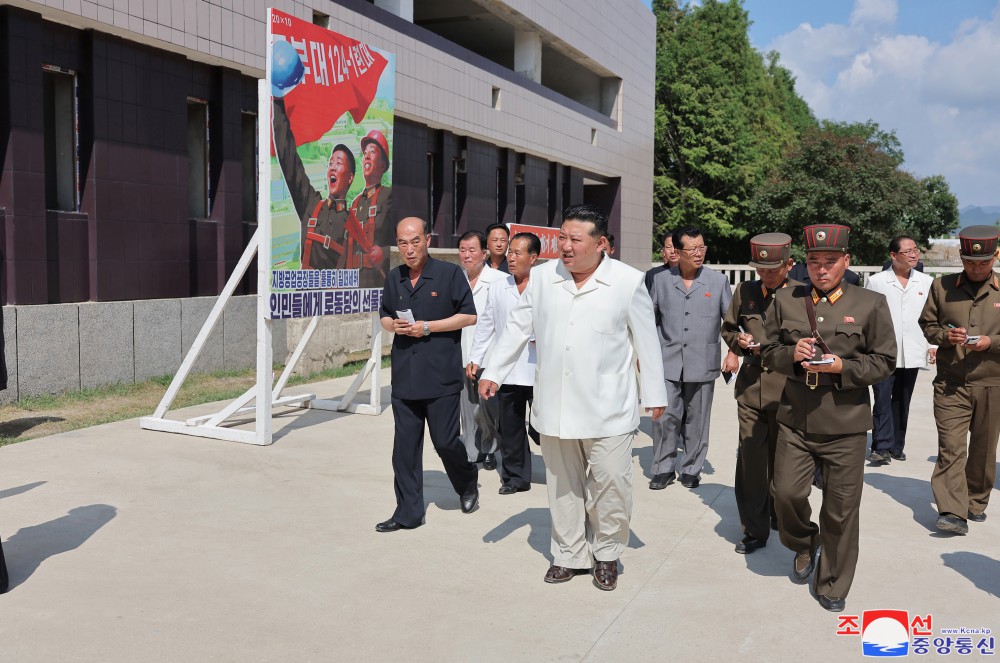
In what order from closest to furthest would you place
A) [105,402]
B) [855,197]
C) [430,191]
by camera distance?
[105,402], [430,191], [855,197]

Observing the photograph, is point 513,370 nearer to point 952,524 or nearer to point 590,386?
point 590,386

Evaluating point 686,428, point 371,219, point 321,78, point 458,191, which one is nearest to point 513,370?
point 686,428

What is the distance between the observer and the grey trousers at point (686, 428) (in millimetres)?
7426

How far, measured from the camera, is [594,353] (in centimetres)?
501

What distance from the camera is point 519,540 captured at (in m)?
5.95

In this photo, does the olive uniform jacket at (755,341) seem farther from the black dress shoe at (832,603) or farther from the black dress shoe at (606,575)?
the black dress shoe at (606,575)

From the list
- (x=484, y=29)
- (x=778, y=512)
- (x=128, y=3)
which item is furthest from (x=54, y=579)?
(x=484, y=29)

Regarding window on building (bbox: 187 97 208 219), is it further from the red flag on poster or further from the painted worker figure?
the red flag on poster

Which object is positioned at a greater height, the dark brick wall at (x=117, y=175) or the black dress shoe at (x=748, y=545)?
the dark brick wall at (x=117, y=175)

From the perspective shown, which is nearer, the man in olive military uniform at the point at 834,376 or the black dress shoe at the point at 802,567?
the man in olive military uniform at the point at 834,376

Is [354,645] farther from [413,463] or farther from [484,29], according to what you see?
[484,29]

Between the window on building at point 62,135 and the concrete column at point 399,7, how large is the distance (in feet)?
28.1

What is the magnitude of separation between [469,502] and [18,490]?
3261mm

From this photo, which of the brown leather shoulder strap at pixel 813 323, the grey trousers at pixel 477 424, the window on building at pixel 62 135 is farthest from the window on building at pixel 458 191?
the brown leather shoulder strap at pixel 813 323
